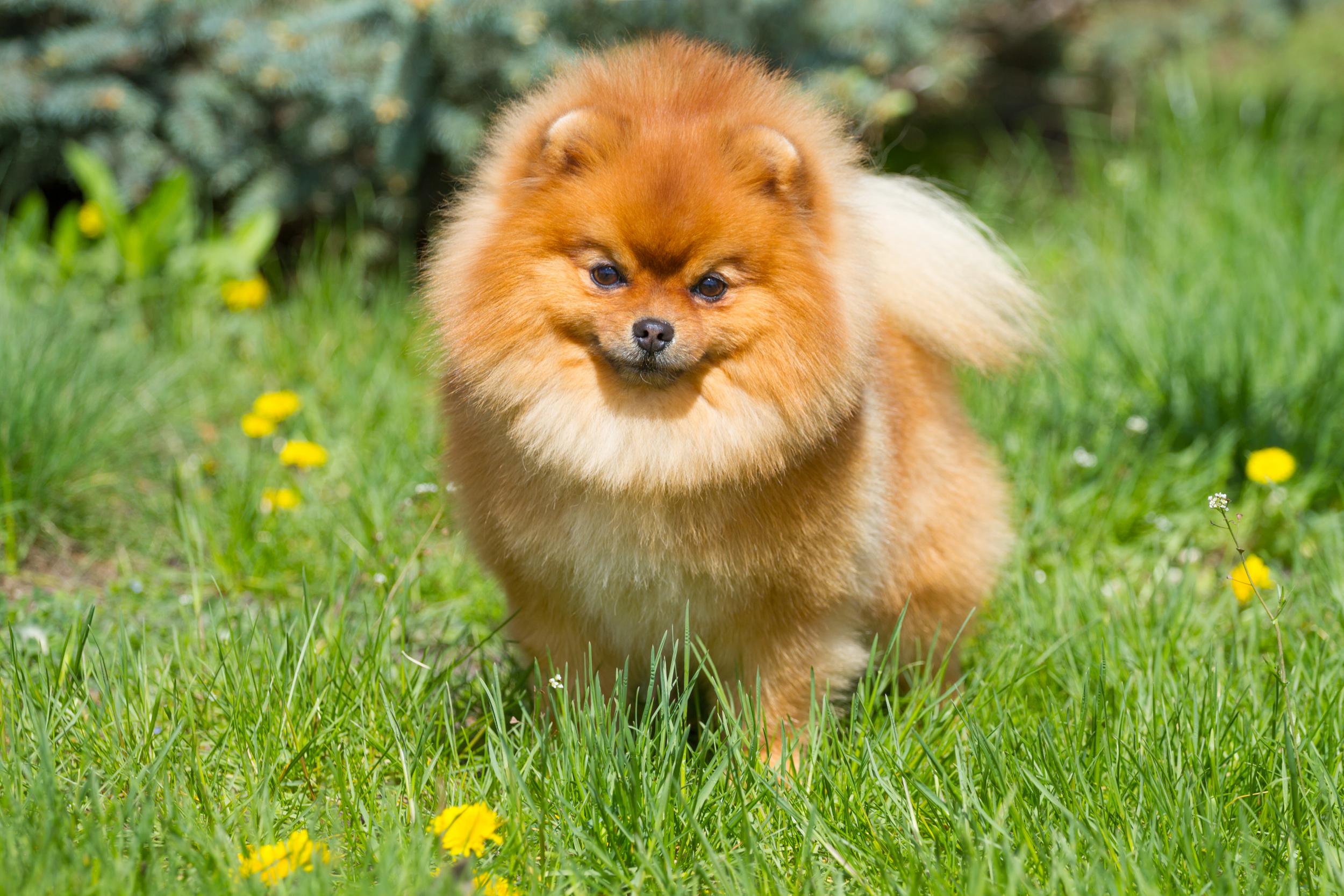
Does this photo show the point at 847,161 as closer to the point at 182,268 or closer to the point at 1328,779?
the point at 1328,779

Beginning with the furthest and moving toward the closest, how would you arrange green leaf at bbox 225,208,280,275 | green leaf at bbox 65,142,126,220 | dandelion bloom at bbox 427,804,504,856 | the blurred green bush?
1. green leaf at bbox 225,208,280,275
2. green leaf at bbox 65,142,126,220
3. the blurred green bush
4. dandelion bloom at bbox 427,804,504,856

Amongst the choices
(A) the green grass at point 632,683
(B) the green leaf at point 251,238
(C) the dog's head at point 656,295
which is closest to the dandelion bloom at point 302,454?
(A) the green grass at point 632,683

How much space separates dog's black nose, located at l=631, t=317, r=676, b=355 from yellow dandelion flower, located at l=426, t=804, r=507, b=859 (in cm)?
89

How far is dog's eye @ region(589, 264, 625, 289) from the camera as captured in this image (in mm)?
2275

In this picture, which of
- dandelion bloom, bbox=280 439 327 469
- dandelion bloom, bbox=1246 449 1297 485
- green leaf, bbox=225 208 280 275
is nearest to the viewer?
dandelion bloom, bbox=1246 449 1297 485

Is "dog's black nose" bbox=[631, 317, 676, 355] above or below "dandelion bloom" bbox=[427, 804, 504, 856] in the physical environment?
above

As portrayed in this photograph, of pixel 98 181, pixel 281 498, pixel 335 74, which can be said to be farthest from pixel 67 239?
pixel 281 498

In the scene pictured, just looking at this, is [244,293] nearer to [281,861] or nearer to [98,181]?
[98,181]

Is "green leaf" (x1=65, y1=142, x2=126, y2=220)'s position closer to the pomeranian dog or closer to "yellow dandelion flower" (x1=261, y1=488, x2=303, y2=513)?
"yellow dandelion flower" (x1=261, y1=488, x2=303, y2=513)

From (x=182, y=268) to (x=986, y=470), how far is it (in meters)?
3.28

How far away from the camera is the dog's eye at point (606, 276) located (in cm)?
228

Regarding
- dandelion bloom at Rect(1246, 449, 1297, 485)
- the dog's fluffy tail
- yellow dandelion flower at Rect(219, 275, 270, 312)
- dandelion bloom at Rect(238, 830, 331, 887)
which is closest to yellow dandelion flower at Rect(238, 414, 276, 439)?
yellow dandelion flower at Rect(219, 275, 270, 312)

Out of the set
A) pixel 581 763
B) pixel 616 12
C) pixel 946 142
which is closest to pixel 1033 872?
pixel 581 763

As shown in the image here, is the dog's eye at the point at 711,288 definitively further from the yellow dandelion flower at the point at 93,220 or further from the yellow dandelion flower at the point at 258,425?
the yellow dandelion flower at the point at 93,220
